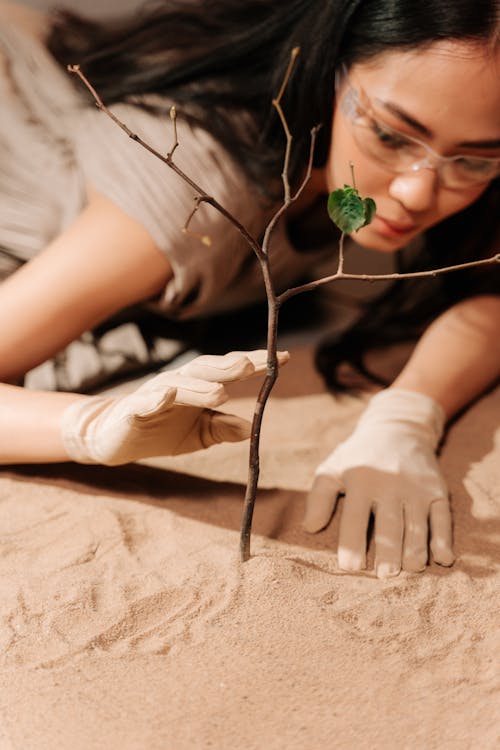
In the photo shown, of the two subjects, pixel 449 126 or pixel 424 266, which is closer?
pixel 449 126

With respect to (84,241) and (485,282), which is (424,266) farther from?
(84,241)

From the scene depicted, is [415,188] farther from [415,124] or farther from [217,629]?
[217,629]

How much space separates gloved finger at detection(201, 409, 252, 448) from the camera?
4.16ft

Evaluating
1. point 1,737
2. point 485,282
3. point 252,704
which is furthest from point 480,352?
point 1,737

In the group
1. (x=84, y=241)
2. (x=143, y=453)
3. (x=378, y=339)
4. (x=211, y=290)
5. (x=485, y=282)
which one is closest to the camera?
(x=143, y=453)

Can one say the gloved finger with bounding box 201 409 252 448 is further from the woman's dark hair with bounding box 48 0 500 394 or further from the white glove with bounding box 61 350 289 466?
the woman's dark hair with bounding box 48 0 500 394

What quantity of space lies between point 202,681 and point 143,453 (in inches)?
14.7

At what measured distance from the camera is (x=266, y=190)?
1.61 meters

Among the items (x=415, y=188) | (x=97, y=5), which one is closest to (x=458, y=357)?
(x=415, y=188)

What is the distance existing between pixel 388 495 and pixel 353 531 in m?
0.10

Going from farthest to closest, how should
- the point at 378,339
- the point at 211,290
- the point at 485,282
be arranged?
the point at 378,339 < the point at 485,282 < the point at 211,290

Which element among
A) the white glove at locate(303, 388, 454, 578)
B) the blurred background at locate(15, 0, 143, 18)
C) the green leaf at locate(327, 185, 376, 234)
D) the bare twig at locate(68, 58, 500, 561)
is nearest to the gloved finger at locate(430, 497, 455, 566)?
the white glove at locate(303, 388, 454, 578)

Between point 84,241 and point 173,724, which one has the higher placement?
point 84,241

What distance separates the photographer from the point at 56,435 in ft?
4.39
